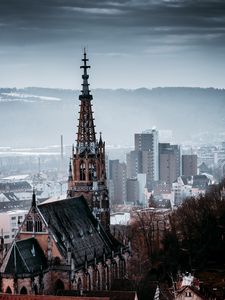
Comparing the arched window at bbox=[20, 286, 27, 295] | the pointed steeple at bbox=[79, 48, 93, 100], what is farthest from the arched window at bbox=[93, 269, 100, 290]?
the pointed steeple at bbox=[79, 48, 93, 100]

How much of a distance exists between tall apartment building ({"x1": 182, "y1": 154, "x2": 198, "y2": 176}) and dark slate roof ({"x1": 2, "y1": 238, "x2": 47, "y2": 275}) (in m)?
121

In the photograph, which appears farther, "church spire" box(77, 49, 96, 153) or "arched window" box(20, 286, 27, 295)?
"church spire" box(77, 49, 96, 153)

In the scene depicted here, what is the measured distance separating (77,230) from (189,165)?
12185 centimetres

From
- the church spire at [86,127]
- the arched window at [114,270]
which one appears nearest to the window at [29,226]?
the arched window at [114,270]

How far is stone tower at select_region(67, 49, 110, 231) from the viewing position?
5481 cm

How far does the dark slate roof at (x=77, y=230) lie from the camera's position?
4647cm

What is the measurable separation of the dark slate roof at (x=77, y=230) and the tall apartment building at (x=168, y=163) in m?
104

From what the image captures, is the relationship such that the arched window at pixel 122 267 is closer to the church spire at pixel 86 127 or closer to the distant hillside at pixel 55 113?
the church spire at pixel 86 127

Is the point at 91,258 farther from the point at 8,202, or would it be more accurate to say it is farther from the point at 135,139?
the point at 135,139

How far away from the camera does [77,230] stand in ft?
162

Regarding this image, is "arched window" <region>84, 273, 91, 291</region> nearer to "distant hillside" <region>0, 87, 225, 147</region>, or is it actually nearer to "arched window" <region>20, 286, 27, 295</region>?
"arched window" <region>20, 286, 27, 295</region>

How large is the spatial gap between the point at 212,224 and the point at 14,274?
17471mm

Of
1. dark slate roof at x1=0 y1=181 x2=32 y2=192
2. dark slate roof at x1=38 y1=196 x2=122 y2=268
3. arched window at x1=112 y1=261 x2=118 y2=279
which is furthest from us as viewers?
dark slate roof at x1=0 y1=181 x2=32 y2=192

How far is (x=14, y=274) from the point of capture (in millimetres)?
41688
